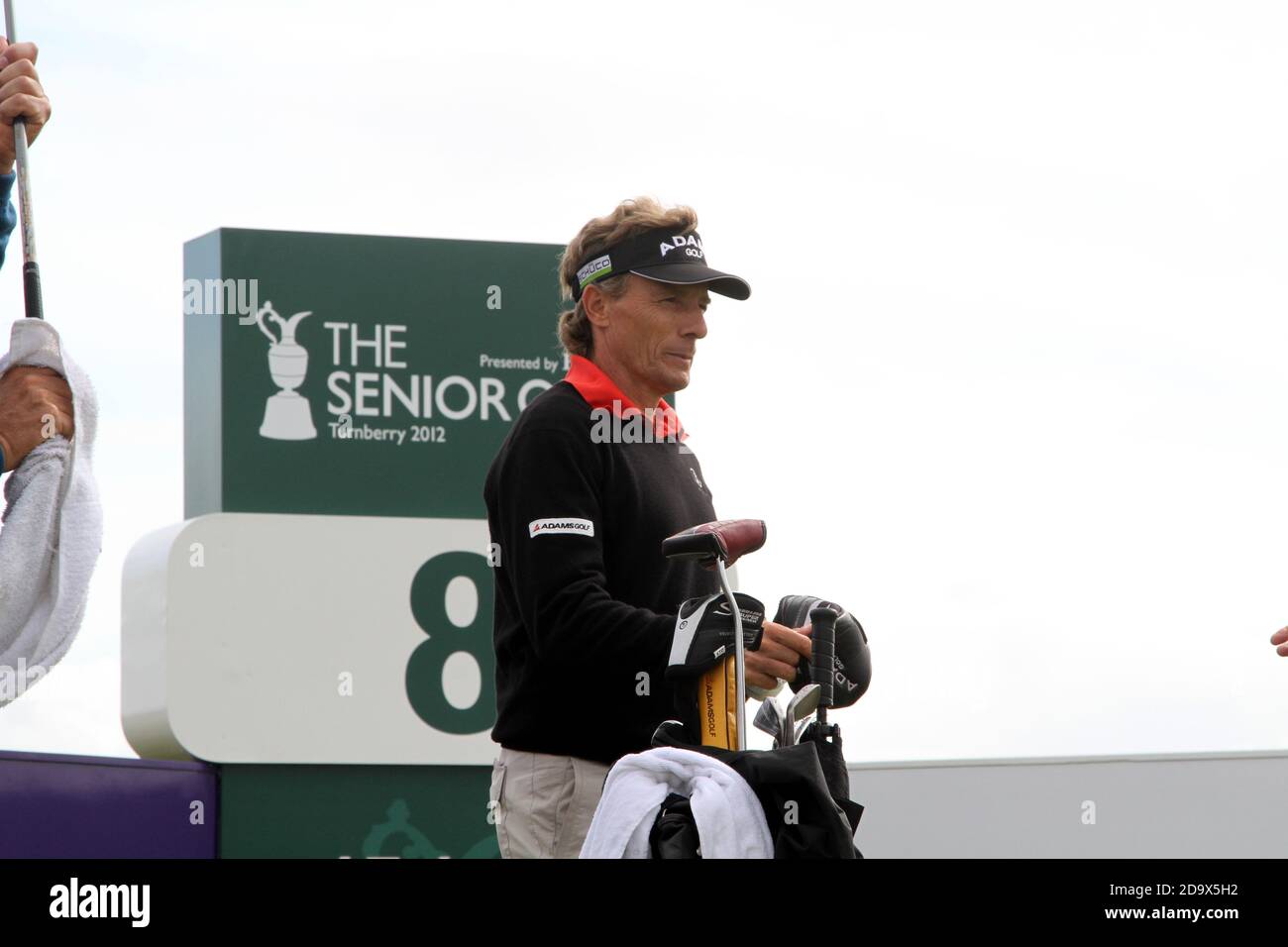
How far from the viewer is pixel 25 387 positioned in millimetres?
2604

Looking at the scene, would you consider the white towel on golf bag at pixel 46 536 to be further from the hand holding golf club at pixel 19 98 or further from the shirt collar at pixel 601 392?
the shirt collar at pixel 601 392

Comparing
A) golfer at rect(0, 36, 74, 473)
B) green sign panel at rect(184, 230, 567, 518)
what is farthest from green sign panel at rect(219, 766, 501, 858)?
golfer at rect(0, 36, 74, 473)

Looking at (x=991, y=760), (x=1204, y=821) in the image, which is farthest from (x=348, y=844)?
(x=1204, y=821)

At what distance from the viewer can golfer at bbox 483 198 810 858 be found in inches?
113

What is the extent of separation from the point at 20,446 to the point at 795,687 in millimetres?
1174

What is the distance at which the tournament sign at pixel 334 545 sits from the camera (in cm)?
551

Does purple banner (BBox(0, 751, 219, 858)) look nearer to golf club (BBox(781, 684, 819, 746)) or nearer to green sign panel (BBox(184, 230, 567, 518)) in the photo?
green sign panel (BBox(184, 230, 567, 518))

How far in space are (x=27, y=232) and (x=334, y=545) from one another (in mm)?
3097

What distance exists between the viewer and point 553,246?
6.19 m

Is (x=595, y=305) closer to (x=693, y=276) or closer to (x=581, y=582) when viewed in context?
(x=693, y=276)

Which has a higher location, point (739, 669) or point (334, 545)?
point (334, 545)

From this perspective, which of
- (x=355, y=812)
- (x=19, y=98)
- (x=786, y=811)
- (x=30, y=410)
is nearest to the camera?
(x=786, y=811)

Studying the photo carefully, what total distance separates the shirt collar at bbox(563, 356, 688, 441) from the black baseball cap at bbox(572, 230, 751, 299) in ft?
0.52

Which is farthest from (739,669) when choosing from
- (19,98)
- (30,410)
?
(19,98)
